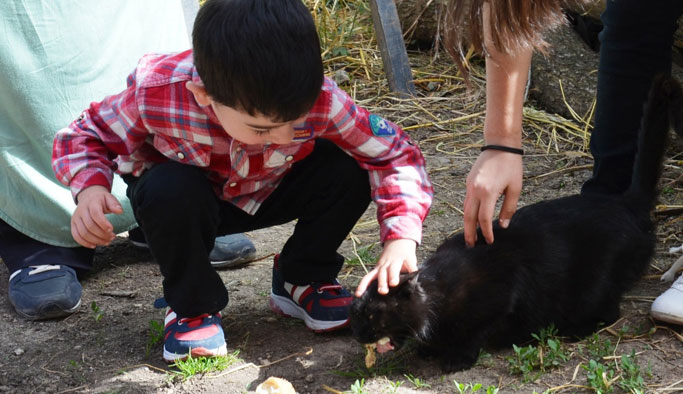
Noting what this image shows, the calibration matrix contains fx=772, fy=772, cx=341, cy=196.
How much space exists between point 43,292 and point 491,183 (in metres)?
1.49

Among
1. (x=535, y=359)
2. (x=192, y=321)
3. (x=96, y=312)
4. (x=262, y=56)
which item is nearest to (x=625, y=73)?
(x=535, y=359)

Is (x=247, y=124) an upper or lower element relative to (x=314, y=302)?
upper

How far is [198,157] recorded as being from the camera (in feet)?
6.93

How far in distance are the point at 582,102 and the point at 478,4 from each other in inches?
102

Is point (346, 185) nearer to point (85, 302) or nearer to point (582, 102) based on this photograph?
point (85, 302)

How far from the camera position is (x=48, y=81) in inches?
104

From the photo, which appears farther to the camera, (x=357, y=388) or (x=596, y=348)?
(x=596, y=348)

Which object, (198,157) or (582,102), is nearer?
(198,157)

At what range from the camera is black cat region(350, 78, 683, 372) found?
203cm

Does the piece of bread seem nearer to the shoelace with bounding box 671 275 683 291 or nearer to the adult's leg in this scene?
the adult's leg

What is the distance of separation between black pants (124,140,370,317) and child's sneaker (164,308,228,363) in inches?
1.4

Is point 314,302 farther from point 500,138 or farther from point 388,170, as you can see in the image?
point 500,138

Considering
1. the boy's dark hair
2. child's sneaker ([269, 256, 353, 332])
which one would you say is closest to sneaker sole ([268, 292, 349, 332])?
child's sneaker ([269, 256, 353, 332])

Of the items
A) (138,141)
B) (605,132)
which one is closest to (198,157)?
(138,141)
